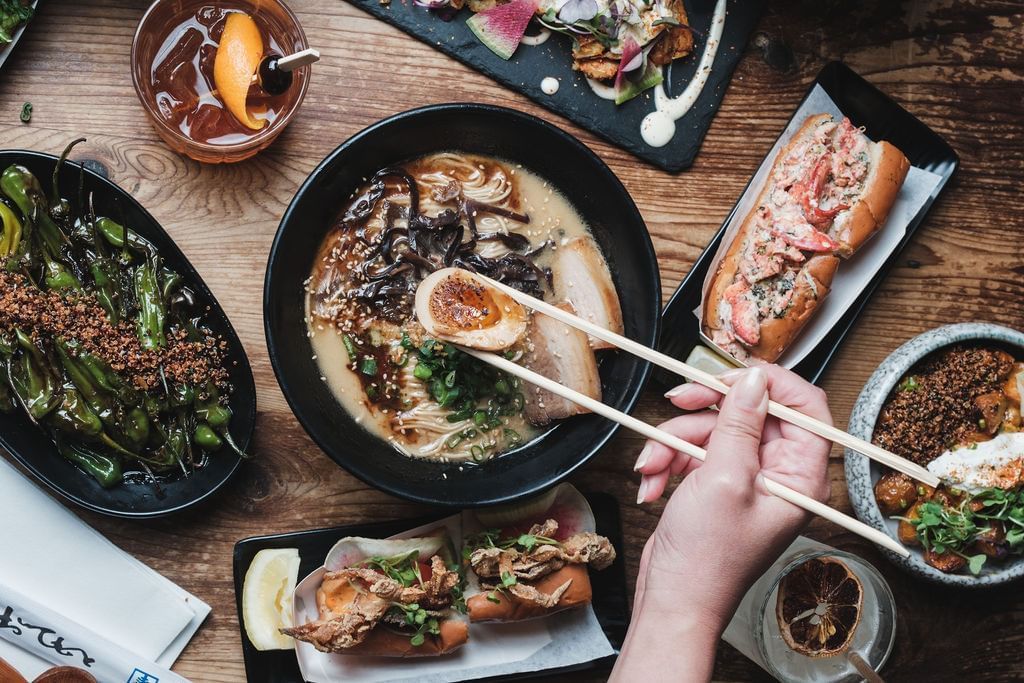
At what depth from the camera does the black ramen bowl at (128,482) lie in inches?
104

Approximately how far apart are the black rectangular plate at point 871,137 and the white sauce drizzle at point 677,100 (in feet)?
1.20

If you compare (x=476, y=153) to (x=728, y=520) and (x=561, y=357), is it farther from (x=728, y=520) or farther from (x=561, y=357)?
(x=728, y=520)

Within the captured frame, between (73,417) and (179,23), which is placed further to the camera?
(179,23)

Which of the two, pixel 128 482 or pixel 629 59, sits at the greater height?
pixel 629 59

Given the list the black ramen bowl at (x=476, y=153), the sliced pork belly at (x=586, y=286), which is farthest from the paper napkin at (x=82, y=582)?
the sliced pork belly at (x=586, y=286)

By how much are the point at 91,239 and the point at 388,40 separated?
1.24 metres

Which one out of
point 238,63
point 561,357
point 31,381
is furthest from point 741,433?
point 31,381

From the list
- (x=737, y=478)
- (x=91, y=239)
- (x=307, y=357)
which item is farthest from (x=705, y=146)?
(x=91, y=239)

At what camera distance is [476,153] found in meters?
2.85

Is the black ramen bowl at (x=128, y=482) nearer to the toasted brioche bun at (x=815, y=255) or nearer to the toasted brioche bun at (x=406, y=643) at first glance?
the toasted brioche bun at (x=406, y=643)

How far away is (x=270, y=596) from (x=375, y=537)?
40cm

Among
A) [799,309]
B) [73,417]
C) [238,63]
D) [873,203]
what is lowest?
[73,417]

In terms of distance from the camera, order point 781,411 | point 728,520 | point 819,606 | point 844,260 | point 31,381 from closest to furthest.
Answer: point 728,520, point 781,411, point 31,381, point 819,606, point 844,260

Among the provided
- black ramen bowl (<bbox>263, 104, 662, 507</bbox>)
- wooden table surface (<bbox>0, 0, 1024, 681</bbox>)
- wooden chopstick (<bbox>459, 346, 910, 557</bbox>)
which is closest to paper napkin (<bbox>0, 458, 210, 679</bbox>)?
wooden table surface (<bbox>0, 0, 1024, 681</bbox>)
